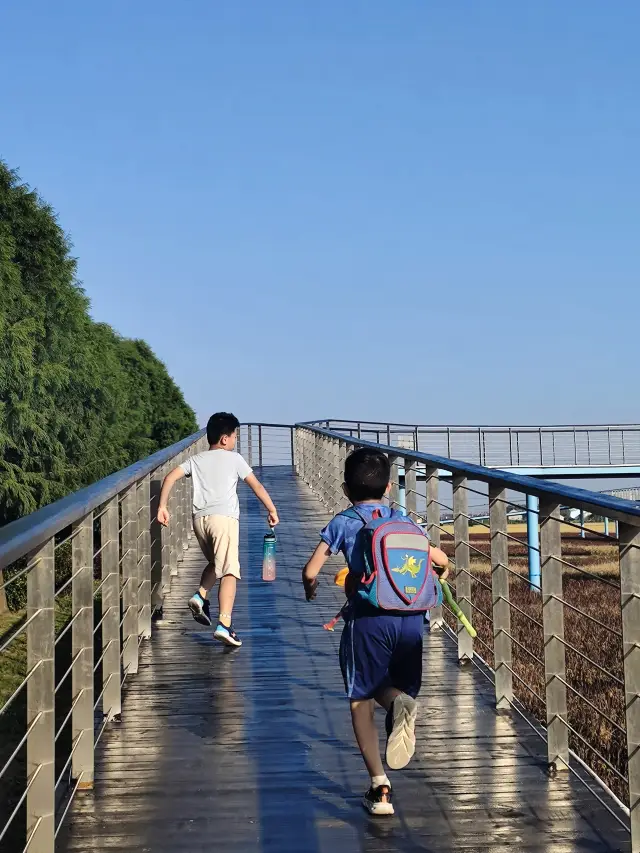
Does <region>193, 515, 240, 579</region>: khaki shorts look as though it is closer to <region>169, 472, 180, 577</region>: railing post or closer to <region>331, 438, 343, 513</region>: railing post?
<region>169, 472, 180, 577</region>: railing post

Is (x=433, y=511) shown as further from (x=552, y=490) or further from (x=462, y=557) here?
(x=552, y=490)

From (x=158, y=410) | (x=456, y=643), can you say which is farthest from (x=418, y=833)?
(x=158, y=410)

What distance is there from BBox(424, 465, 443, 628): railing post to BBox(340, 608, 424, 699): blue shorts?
3130mm

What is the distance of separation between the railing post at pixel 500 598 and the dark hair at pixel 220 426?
2.24 meters

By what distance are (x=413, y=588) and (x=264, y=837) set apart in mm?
958

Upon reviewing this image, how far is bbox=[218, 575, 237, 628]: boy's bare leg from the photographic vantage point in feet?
22.9

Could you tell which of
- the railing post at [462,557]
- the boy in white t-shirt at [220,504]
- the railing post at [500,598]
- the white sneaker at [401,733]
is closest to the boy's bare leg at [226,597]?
the boy in white t-shirt at [220,504]

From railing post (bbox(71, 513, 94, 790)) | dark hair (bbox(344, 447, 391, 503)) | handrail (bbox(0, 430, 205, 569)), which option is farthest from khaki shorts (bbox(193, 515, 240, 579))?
dark hair (bbox(344, 447, 391, 503))

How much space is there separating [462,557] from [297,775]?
7.88 ft

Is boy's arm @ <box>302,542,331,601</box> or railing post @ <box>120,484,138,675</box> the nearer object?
boy's arm @ <box>302,542,331,601</box>

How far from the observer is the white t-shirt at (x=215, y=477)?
702cm

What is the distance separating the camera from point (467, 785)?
4168 mm

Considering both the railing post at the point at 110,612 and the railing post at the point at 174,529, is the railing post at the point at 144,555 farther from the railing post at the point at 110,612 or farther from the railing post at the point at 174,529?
the railing post at the point at 174,529

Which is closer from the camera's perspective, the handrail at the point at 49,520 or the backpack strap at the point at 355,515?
the handrail at the point at 49,520
